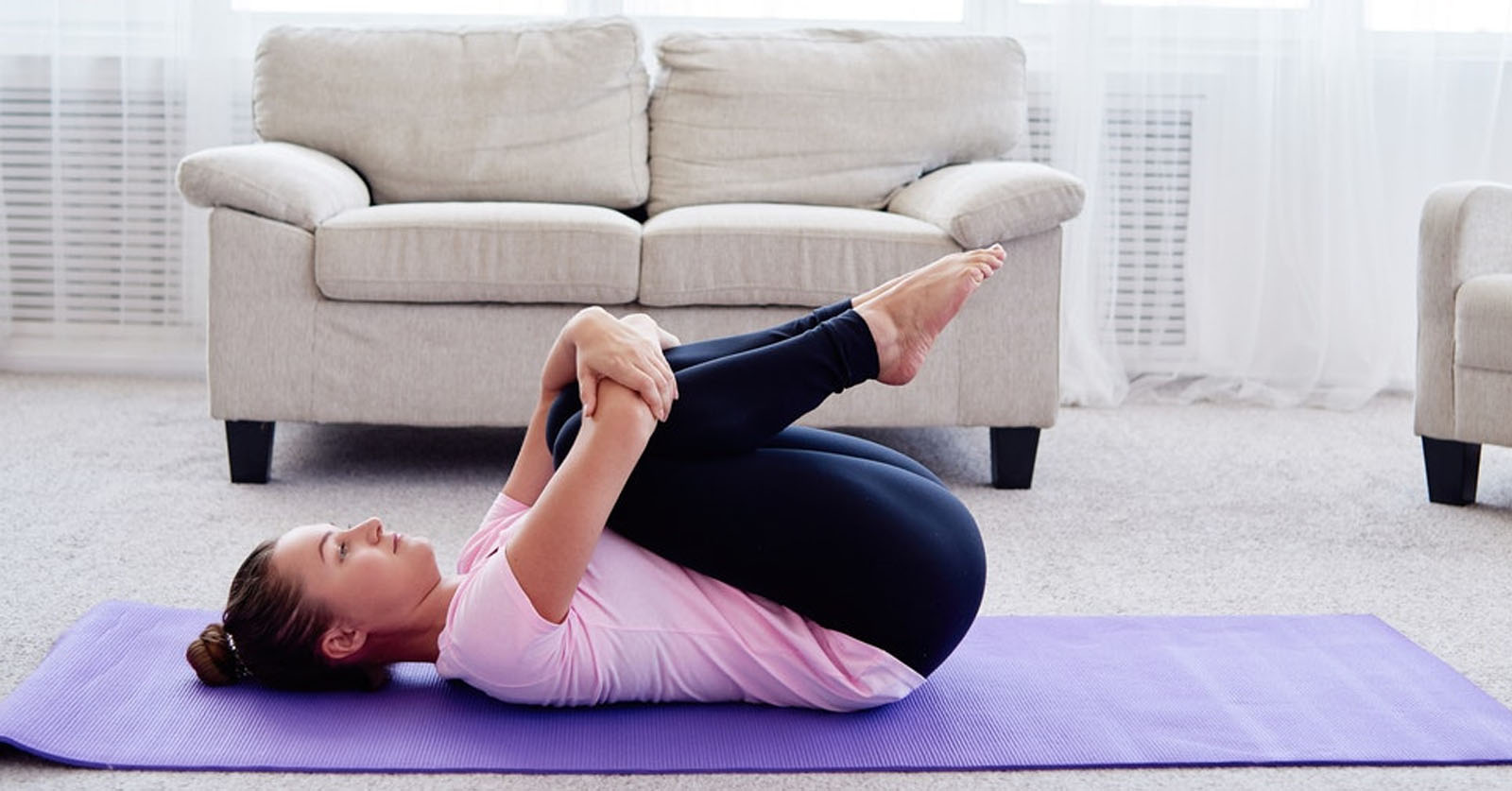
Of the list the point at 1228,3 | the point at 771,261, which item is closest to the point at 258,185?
the point at 771,261

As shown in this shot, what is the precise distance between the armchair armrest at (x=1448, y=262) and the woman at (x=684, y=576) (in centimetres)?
148

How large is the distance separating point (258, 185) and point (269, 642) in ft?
4.52

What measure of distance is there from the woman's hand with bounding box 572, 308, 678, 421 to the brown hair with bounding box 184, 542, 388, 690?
1.17 feet

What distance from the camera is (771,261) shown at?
2922 millimetres

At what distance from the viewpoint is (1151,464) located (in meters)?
3.26

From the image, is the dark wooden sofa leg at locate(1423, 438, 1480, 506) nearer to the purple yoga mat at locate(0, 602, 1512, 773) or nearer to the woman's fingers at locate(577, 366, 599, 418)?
the purple yoga mat at locate(0, 602, 1512, 773)

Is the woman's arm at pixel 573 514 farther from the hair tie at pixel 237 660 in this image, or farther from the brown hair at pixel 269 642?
the hair tie at pixel 237 660

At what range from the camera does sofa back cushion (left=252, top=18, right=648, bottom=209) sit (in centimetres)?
341

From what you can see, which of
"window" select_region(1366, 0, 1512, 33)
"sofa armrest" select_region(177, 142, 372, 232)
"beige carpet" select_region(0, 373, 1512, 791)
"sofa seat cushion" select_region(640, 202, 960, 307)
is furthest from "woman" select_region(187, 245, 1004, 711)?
"window" select_region(1366, 0, 1512, 33)

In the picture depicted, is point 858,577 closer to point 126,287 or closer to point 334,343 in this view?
point 334,343

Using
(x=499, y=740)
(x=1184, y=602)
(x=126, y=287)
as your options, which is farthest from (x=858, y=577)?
(x=126, y=287)

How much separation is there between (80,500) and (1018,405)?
5.44 feet

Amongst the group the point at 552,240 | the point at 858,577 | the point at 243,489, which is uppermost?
the point at 552,240

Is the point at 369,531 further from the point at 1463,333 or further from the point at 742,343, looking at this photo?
the point at 1463,333
